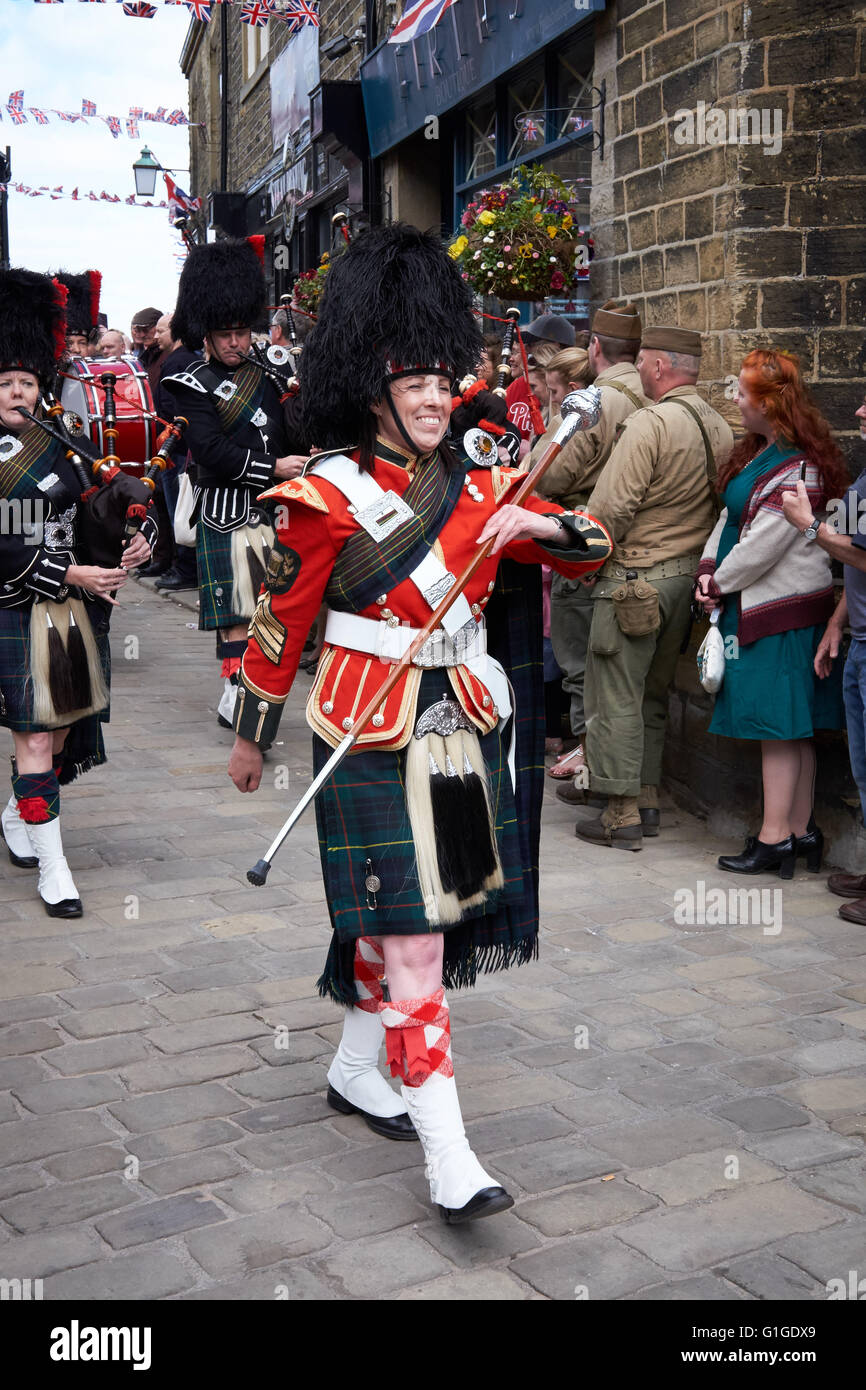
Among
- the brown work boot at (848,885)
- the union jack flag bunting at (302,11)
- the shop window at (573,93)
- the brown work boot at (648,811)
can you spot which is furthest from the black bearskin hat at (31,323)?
the union jack flag bunting at (302,11)

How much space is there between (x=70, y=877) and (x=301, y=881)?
872 millimetres

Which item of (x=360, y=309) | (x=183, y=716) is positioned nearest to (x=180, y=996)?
(x=360, y=309)

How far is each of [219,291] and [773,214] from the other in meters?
2.65

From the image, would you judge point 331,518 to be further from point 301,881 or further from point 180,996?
point 301,881

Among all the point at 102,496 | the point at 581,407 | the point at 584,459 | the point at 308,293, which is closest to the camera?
the point at 581,407

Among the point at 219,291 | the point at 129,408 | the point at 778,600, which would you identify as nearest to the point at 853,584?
the point at 778,600

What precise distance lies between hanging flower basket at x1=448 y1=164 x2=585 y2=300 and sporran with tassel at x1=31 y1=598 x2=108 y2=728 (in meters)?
3.13

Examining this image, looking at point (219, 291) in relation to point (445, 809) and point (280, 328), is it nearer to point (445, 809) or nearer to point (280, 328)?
point (280, 328)

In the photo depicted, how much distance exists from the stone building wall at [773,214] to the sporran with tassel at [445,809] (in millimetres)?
2950

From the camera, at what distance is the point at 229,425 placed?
7.22m

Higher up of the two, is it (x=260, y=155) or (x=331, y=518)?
(x=260, y=155)

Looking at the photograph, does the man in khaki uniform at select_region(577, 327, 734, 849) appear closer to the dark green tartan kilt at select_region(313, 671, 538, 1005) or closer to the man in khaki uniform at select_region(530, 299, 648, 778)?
the man in khaki uniform at select_region(530, 299, 648, 778)

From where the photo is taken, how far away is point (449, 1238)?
3.18m

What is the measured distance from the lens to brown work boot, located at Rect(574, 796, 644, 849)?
6184mm
